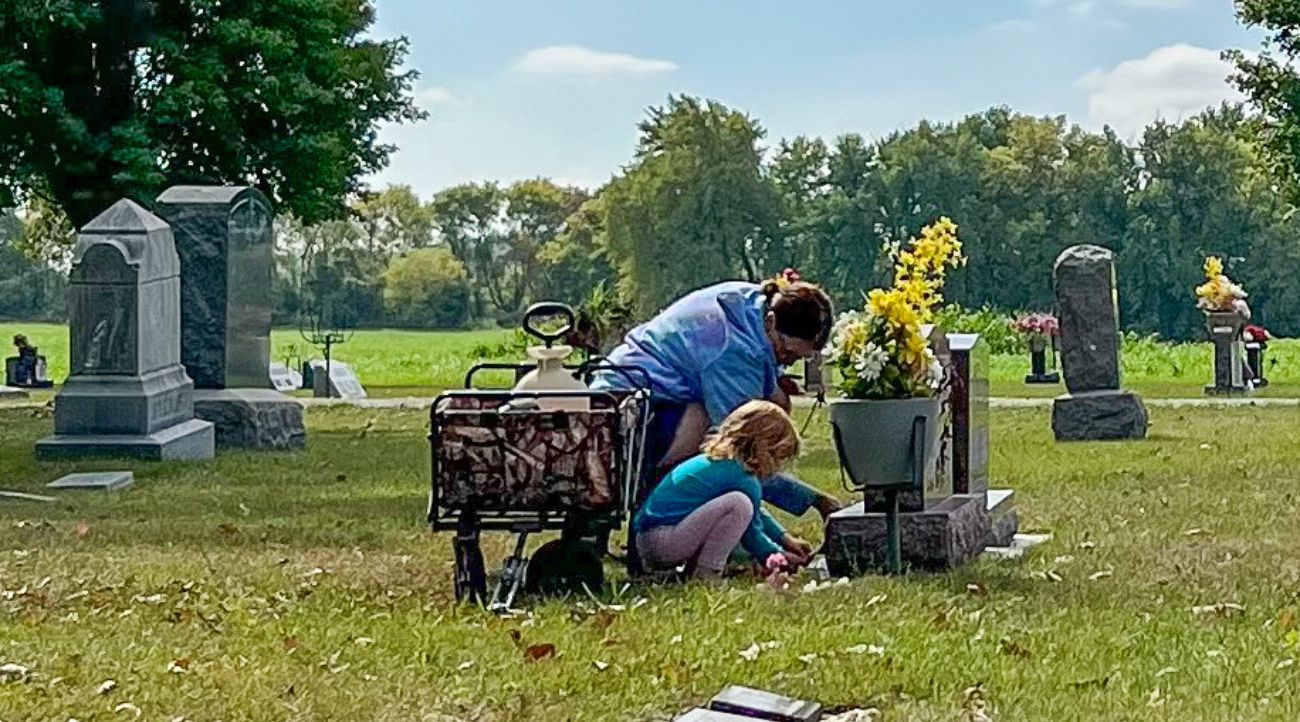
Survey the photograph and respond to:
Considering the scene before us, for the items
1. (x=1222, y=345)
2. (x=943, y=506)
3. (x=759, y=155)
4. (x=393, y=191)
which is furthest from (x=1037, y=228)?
(x=943, y=506)

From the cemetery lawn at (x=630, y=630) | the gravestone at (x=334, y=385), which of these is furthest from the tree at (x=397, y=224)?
the cemetery lawn at (x=630, y=630)

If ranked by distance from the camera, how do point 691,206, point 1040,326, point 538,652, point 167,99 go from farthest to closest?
point 691,206 < point 1040,326 < point 167,99 < point 538,652

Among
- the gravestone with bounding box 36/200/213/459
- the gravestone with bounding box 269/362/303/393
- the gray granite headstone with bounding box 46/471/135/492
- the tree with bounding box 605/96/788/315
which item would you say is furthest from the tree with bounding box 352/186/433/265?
the gray granite headstone with bounding box 46/471/135/492

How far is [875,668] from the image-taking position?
19.6ft

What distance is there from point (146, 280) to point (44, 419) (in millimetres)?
8189

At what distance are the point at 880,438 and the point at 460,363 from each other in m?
45.0

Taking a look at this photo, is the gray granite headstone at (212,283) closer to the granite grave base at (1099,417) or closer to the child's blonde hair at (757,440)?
the granite grave base at (1099,417)

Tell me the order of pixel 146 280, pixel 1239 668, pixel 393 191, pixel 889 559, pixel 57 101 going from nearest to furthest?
pixel 1239 668 → pixel 889 559 → pixel 146 280 → pixel 57 101 → pixel 393 191

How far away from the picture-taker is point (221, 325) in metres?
18.9

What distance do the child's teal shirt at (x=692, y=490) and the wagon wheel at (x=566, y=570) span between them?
0.44 meters

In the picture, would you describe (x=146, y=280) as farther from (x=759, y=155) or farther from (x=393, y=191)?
(x=393, y=191)

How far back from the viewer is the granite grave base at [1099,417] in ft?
61.7

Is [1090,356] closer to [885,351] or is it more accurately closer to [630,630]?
[885,351]

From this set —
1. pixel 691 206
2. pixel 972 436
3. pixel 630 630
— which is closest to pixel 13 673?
pixel 630 630
